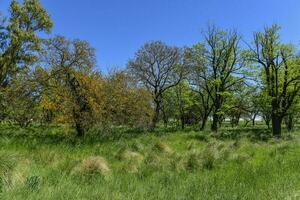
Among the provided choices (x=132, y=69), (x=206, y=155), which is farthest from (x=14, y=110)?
(x=132, y=69)

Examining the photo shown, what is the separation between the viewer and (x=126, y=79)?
22312mm

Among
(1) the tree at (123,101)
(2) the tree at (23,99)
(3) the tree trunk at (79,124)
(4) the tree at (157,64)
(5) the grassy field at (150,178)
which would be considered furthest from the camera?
(4) the tree at (157,64)

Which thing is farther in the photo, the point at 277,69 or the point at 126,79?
the point at 277,69

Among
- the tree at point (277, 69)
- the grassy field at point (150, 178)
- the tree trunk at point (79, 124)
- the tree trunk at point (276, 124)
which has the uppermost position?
the tree at point (277, 69)

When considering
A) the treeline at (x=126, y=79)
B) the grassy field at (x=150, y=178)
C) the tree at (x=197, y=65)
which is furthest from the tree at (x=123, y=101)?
the tree at (x=197, y=65)

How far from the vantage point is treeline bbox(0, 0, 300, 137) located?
64.2ft

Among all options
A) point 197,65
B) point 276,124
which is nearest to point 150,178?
point 276,124

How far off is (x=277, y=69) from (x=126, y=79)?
14.8m

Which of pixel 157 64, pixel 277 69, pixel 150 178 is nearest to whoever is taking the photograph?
pixel 150 178

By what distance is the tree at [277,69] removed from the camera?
1149 inches

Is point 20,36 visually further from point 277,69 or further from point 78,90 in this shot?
point 277,69

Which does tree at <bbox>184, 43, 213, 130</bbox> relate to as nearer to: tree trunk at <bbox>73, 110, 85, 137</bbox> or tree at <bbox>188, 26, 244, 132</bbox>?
tree at <bbox>188, 26, 244, 132</bbox>

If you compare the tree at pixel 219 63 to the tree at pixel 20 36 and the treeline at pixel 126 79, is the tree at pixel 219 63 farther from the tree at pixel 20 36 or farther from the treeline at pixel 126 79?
the tree at pixel 20 36

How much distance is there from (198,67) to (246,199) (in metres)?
29.5
